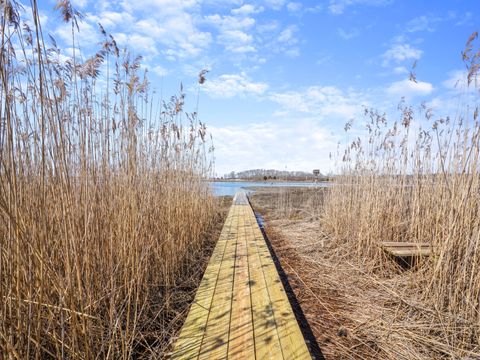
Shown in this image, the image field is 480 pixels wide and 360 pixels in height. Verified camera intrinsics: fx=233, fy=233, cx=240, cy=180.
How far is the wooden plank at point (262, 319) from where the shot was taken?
151cm

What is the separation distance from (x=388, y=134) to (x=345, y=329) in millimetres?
3416

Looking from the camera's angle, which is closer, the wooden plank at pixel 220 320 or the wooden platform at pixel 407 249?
the wooden plank at pixel 220 320

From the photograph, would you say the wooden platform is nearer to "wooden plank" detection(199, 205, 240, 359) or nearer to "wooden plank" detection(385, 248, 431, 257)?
"wooden plank" detection(385, 248, 431, 257)

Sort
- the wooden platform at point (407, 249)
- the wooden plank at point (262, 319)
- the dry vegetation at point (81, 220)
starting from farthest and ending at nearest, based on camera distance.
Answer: the wooden platform at point (407, 249)
the wooden plank at point (262, 319)
the dry vegetation at point (81, 220)

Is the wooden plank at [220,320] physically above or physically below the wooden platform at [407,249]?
below

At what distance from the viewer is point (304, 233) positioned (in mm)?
5586

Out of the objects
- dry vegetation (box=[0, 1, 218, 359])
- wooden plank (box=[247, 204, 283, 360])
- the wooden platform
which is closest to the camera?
dry vegetation (box=[0, 1, 218, 359])

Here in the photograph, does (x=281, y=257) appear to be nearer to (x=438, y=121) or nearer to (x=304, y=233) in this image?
(x=304, y=233)

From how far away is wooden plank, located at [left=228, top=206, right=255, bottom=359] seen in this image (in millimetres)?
1516

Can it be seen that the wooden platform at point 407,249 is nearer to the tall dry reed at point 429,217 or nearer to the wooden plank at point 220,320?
the tall dry reed at point 429,217

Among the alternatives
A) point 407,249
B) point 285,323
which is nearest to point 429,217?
point 407,249

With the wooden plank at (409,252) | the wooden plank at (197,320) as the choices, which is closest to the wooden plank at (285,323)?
the wooden plank at (197,320)

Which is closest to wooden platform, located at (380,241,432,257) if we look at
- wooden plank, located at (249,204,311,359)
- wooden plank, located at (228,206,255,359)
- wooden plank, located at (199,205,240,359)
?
wooden plank, located at (249,204,311,359)

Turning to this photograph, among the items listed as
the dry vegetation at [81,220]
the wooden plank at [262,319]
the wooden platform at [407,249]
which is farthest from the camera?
the wooden platform at [407,249]
